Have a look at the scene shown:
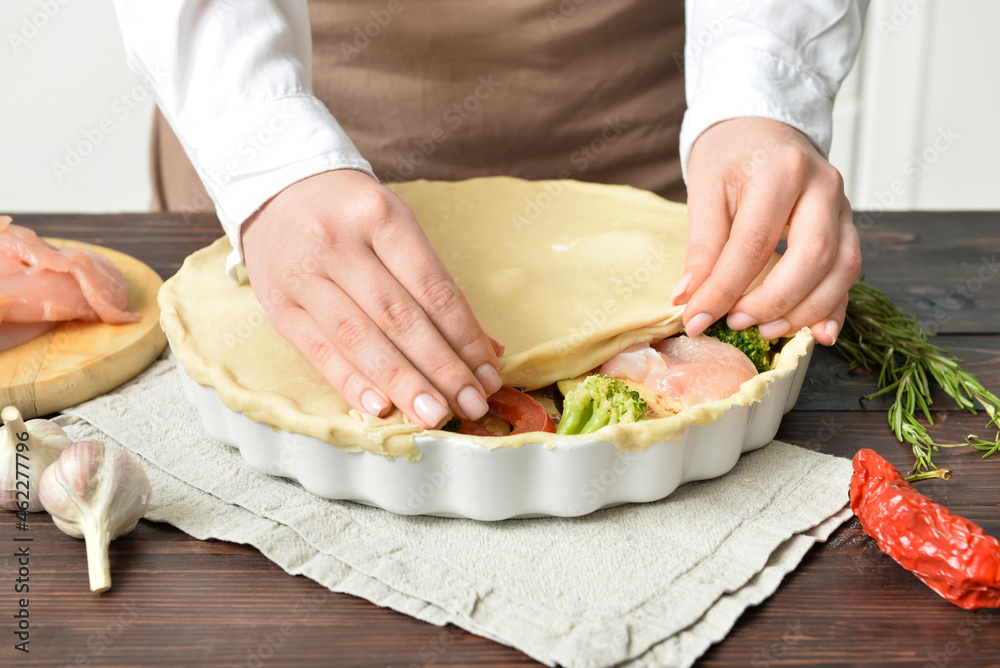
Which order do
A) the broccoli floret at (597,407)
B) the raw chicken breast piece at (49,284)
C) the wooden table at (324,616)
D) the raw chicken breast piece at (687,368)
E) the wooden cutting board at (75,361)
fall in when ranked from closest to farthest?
1. the wooden table at (324,616)
2. the broccoli floret at (597,407)
3. the raw chicken breast piece at (687,368)
4. the wooden cutting board at (75,361)
5. the raw chicken breast piece at (49,284)

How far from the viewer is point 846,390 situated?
2.03 m

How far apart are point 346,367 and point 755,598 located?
824mm

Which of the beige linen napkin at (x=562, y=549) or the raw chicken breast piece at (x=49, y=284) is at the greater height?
the raw chicken breast piece at (x=49, y=284)

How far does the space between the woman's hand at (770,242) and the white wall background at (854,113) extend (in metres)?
3.50

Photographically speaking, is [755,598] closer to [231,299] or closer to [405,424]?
[405,424]

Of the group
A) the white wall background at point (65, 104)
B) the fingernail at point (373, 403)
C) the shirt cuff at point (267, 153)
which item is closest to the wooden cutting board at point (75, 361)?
the shirt cuff at point (267, 153)

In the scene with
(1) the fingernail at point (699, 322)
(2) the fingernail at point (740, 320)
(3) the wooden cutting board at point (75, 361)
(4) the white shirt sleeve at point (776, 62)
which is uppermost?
(4) the white shirt sleeve at point (776, 62)

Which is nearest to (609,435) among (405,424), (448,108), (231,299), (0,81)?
(405,424)

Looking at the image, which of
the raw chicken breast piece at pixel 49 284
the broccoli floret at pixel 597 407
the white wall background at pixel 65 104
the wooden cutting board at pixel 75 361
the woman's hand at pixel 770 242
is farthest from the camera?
the white wall background at pixel 65 104

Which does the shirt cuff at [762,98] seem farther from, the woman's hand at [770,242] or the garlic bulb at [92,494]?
the garlic bulb at [92,494]

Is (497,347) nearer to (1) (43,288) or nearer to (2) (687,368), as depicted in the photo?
(2) (687,368)

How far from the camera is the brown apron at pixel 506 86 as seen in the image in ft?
8.68

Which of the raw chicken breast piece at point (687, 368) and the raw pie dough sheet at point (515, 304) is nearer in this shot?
the raw pie dough sheet at point (515, 304)

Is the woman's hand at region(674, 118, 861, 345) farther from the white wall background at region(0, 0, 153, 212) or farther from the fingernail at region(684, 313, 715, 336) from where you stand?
the white wall background at region(0, 0, 153, 212)
